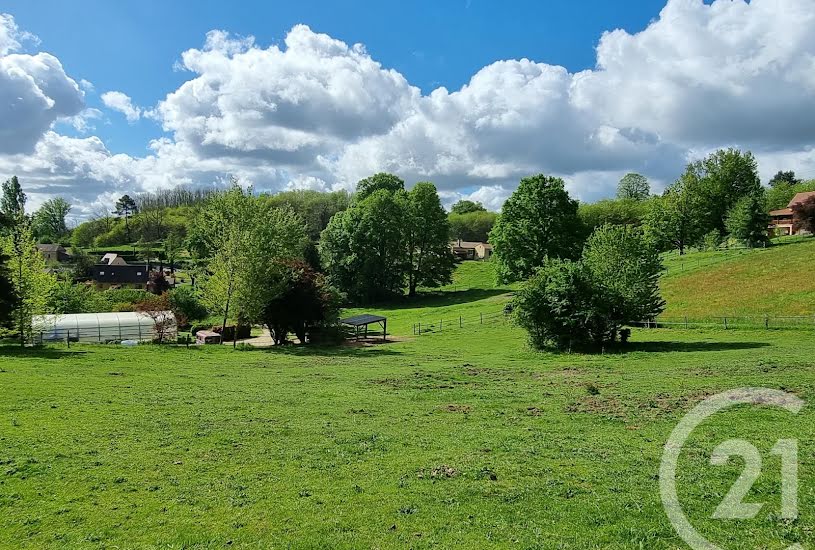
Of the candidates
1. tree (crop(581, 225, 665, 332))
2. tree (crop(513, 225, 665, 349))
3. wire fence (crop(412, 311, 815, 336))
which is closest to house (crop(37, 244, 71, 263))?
wire fence (crop(412, 311, 815, 336))

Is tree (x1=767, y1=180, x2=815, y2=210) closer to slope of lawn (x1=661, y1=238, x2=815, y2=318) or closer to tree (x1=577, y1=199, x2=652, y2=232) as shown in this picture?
tree (x1=577, y1=199, x2=652, y2=232)

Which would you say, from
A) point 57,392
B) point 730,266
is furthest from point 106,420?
point 730,266

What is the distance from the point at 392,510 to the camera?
9.43 m

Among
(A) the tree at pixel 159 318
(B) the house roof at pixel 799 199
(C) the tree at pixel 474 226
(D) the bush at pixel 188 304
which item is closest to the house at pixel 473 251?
(C) the tree at pixel 474 226

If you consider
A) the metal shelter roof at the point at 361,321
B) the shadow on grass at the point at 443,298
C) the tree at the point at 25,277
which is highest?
the tree at the point at 25,277

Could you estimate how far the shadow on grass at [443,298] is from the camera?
77.3 meters

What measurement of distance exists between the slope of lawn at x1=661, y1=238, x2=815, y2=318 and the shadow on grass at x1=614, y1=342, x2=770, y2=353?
39.3 feet

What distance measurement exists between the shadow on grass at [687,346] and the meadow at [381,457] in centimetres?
559

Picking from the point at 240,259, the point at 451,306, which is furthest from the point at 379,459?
the point at 451,306

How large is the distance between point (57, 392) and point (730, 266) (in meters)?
69.2

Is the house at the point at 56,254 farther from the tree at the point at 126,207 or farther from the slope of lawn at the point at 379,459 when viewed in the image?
the slope of lawn at the point at 379,459

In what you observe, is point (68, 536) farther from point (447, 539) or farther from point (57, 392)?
point (57, 392)

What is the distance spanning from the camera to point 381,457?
1260 cm

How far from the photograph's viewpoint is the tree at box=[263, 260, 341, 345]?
43750 mm
